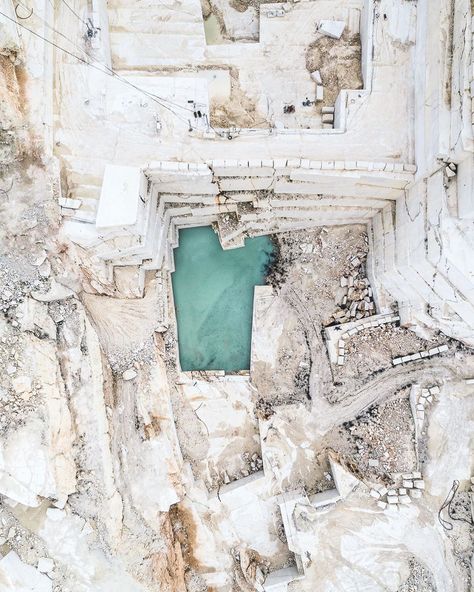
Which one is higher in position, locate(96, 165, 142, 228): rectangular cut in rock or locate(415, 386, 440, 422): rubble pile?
locate(96, 165, 142, 228): rectangular cut in rock

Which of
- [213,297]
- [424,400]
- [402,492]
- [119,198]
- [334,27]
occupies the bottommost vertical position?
[402,492]

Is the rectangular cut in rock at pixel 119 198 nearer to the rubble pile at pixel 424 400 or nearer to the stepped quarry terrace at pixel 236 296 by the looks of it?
the stepped quarry terrace at pixel 236 296

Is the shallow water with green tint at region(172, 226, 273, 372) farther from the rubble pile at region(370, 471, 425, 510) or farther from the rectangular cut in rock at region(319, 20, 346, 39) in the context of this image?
the rectangular cut in rock at region(319, 20, 346, 39)

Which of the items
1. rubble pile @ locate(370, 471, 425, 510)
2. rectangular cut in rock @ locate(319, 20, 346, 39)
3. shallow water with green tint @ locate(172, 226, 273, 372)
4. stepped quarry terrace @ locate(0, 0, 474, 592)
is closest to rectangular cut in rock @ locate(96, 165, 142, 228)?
stepped quarry terrace @ locate(0, 0, 474, 592)

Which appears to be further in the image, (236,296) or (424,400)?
(236,296)

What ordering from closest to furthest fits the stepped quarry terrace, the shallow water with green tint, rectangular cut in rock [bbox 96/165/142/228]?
rectangular cut in rock [bbox 96/165/142/228], the stepped quarry terrace, the shallow water with green tint

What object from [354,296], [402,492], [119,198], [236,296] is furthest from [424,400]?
[119,198]

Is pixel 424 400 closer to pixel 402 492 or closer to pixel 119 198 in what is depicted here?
pixel 402 492

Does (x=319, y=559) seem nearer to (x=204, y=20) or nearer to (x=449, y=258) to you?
(x=449, y=258)
